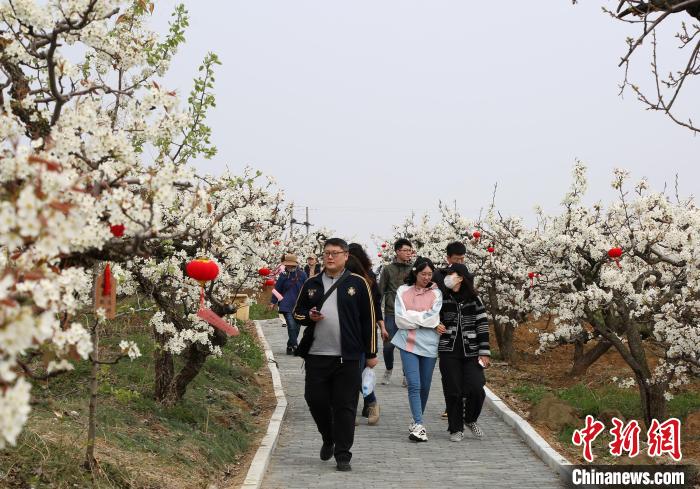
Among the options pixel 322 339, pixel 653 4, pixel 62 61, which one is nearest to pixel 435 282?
pixel 322 339

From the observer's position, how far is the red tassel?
6.64m

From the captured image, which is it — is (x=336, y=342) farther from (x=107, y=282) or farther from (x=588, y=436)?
(x=588, y=436)

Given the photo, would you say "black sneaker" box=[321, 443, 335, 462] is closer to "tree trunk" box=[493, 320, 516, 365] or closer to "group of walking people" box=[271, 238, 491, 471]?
"group of walking people" box=[271, 238, 491, 471]

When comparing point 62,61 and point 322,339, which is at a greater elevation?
point 62,61

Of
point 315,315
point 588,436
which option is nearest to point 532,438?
point 588,436

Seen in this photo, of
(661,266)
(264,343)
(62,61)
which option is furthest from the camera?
(264,343)

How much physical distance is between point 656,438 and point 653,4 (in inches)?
167

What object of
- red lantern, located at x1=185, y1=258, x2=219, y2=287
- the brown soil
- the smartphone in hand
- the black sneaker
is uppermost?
red lantern, located at x1=185, y1=258, x2=219, y2=287

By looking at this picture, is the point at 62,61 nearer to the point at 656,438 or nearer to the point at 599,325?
the point at 656,438

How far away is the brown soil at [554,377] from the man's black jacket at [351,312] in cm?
245

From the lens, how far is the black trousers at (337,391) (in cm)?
886

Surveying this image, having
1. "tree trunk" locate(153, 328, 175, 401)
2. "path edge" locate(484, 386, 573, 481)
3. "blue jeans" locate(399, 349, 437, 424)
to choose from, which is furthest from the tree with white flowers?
"path edge" locate(484, 386, 573, 481)

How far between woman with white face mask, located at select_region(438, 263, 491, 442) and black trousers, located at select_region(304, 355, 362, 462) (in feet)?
6.12

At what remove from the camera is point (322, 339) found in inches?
352
